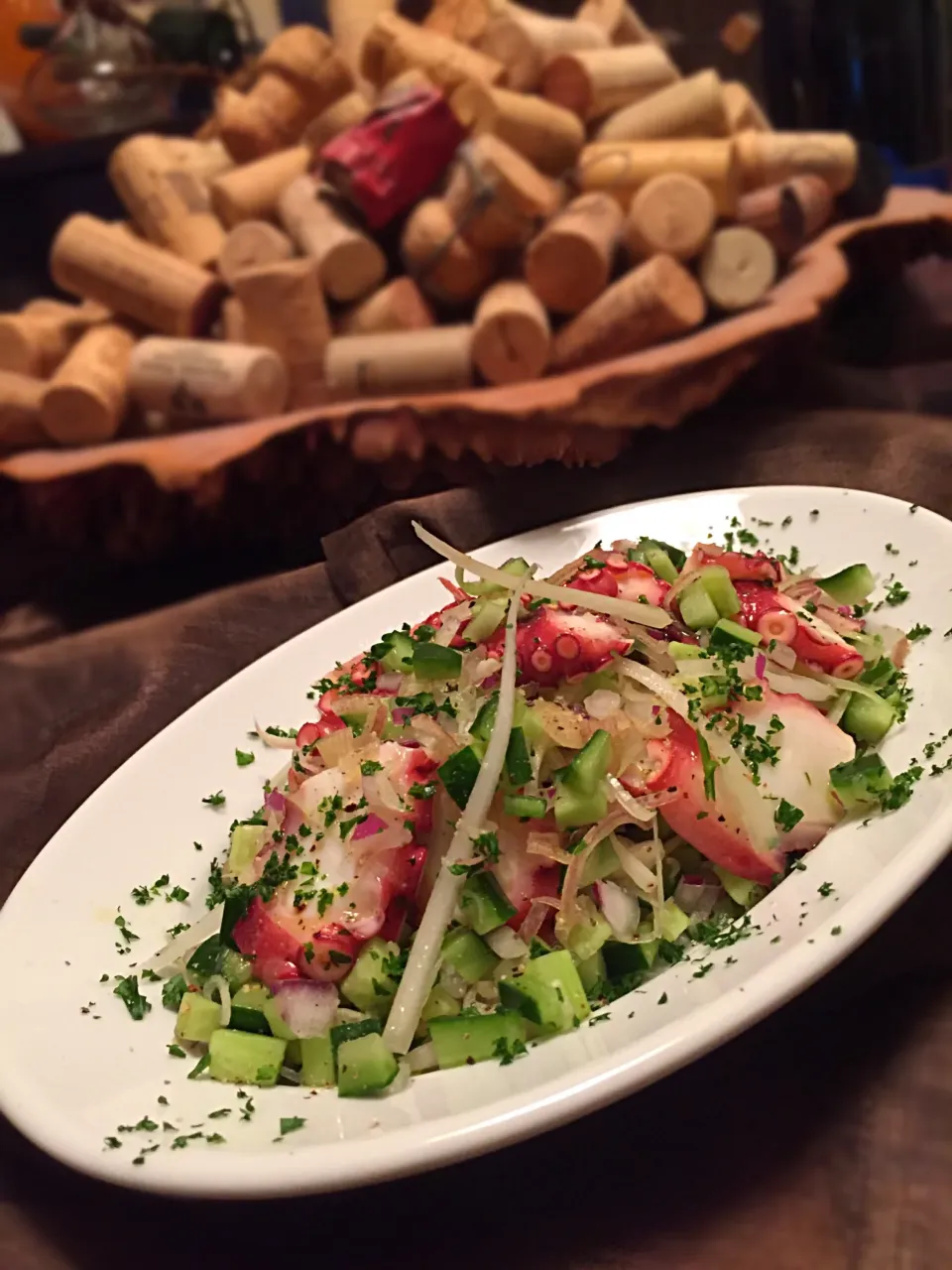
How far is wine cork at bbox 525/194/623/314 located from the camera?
1904mm

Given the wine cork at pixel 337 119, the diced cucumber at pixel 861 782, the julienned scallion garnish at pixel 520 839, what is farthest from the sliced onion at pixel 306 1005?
the wine cork at pixel 337 119

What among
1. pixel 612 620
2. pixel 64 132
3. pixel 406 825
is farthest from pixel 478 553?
pixel 64 132

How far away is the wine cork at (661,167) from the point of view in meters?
1.99

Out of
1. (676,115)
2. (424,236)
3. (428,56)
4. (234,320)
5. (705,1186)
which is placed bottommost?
(705,1186)

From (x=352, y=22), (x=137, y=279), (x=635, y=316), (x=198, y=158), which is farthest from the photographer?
(x=352, y=22)

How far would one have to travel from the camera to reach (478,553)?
158 centimetres

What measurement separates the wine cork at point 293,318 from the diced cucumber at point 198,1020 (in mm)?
1253

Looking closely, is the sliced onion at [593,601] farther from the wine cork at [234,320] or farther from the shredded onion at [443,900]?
the wine cork at [234,320]

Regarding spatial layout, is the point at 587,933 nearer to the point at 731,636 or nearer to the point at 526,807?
the point at 526,807

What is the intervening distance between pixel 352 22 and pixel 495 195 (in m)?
0.98

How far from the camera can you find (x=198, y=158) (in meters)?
2.47

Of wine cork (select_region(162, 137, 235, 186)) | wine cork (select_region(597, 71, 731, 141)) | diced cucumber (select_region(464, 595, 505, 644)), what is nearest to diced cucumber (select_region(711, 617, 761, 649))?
diced cucumber (select_region(464, 595, 505, 644))

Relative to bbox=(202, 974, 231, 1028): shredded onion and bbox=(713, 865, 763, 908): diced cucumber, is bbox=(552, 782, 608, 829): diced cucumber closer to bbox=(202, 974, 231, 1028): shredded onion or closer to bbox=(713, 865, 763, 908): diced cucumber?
bbox=(713, 865, 763, 908): diced cucumber

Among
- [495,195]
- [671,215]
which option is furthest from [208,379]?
→ [671,215]
